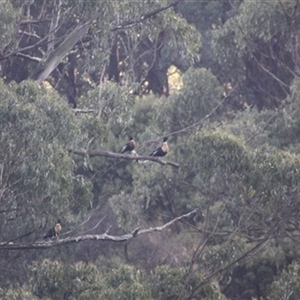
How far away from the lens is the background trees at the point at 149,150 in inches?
446

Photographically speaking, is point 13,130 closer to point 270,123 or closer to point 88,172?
point 270,123

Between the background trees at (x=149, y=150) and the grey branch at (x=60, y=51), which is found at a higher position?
the grey branch at (x=60, y=51)

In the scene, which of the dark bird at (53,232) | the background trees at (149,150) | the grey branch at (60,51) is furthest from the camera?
the grey branch at (60,51)

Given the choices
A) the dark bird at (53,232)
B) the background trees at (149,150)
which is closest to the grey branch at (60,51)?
the background trees at (149,150)

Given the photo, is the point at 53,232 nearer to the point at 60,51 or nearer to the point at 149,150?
the point at 60,51

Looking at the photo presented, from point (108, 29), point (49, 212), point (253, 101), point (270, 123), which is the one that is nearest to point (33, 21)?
point (108, 29)

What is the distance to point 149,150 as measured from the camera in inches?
683

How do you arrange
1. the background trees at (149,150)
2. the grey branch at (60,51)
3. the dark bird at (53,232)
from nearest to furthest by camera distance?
1. the background trees at (149,150)
2. the dark bird at (53,232)
3. the grey branch at (60,51)

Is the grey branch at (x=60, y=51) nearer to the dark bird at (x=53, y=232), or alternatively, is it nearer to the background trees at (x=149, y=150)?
the background trees at (x=149, y=150)

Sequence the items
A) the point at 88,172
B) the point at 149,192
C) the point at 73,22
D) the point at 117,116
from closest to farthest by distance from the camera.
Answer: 1. the point at 117,116
2. the point at 73,22
3. the point at 149,192
4. the point at 88,172

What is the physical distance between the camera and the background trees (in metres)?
11.3

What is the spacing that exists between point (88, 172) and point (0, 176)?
302 inches

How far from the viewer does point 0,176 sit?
10930mm

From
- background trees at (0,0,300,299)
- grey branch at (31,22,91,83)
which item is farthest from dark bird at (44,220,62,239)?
grey branch at (31,22,91,83)
